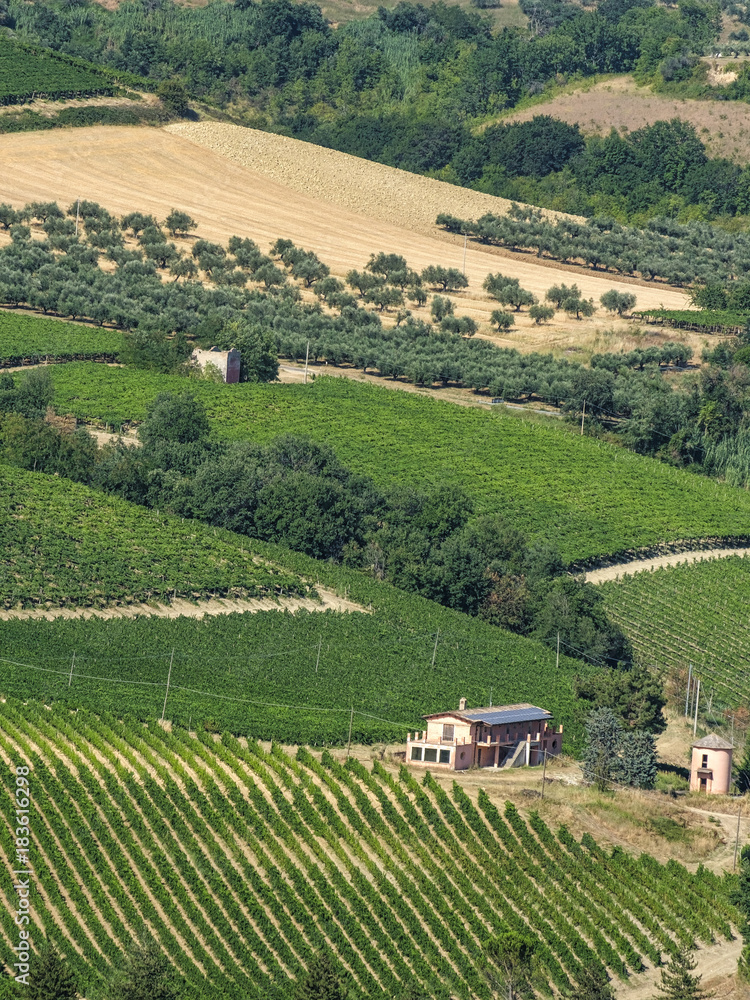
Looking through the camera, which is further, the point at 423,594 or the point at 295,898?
the point at 423,594

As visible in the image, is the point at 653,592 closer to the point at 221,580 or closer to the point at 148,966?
the point at 221,580

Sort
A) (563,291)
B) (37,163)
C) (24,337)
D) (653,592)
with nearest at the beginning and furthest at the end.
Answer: (653,592) < (24,337) < (563,291) < (37,163)

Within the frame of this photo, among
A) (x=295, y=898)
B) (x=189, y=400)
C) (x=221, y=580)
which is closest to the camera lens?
(x=295, y=898)

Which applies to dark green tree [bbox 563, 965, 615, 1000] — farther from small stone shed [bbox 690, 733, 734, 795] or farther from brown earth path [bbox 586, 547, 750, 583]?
brown earth path [bbox 586, 547, 750, 583]

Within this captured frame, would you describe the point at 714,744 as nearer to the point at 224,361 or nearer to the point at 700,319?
the point at 224,361

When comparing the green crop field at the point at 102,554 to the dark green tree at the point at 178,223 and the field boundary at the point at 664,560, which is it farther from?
the dark green tree at the point at 178,223

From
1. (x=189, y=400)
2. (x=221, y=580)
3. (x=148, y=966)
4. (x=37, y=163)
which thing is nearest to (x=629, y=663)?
(x=221, y=580)
